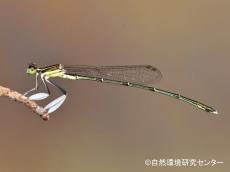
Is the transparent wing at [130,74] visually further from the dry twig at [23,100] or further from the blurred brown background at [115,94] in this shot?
the dry twig at [23,100]

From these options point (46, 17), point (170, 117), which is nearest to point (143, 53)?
point (170, 117)

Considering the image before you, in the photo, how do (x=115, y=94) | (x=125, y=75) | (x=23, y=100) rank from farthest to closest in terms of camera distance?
(x=115, y=94), (x=125, y=75), (x=23, y=100)

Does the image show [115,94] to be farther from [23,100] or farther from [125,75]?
[23,100]

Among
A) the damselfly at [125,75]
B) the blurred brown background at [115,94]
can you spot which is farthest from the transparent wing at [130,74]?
the blurred brown background at [115,94]

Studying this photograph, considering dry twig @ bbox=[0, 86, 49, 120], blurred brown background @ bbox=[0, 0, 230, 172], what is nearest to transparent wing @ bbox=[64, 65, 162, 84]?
blurred brown background @ bbox=[0, 0, 230, 172]

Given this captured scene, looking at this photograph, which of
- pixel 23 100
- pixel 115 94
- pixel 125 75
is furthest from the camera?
pixel 115 94

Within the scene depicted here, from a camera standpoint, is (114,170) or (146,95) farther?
(146,95)

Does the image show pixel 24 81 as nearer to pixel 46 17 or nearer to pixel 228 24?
pixel 46 17

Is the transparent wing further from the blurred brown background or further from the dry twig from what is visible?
the dry twig

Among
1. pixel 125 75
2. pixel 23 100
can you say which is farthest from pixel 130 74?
Answer: pixel 23 100
